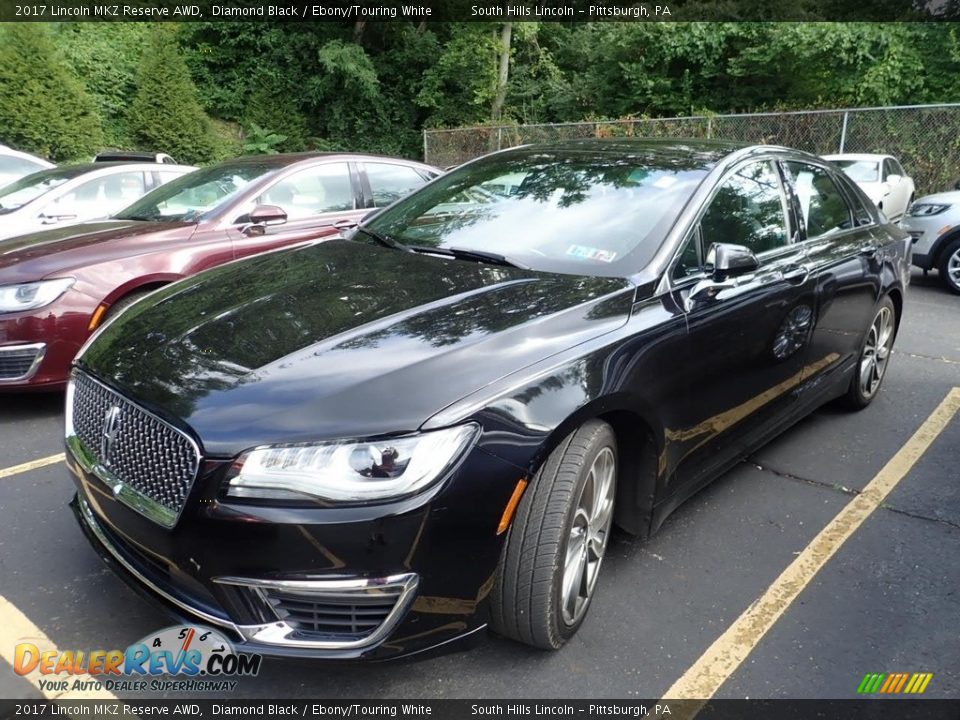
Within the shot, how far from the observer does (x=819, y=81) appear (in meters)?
18.1

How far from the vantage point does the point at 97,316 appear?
4.07 m

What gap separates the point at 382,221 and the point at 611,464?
1.79m

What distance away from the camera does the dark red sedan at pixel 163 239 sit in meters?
3.91

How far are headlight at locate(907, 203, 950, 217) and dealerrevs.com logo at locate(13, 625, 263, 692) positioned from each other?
921 centimetres

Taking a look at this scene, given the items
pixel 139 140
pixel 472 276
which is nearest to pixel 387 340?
pixel 472 276

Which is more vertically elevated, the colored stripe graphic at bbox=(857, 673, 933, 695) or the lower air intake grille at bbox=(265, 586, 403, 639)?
the lower air intake grille at bbox=(265, 586, 403, 639)

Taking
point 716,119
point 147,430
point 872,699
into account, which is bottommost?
point 872,699

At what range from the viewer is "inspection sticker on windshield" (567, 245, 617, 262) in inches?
110

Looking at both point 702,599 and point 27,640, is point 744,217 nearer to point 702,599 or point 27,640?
Result: point 702,599

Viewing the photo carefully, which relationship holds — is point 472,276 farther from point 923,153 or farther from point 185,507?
point 923,153

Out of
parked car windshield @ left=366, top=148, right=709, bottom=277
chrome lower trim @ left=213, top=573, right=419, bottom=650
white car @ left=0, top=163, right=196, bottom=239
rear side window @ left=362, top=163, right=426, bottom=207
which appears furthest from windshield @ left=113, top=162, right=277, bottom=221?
chrome lower trim @ left=213, top=573, right=419, bottom=650

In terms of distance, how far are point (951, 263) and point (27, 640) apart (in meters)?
9.55

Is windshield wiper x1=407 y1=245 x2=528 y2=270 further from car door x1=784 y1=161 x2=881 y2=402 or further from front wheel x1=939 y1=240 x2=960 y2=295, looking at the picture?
front wheel x1=939 y1=240 x2=960 y2=295

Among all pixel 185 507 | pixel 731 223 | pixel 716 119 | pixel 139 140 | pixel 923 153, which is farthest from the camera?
pixel 139 140
